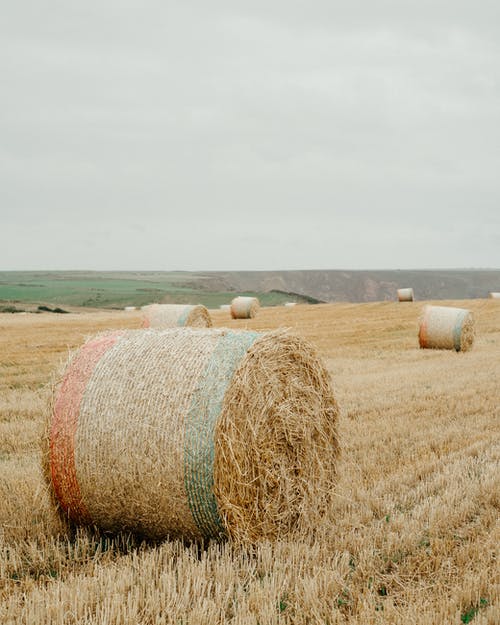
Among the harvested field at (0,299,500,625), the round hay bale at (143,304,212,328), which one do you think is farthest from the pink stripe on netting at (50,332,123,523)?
the round hay bale at (143,304,212,328)

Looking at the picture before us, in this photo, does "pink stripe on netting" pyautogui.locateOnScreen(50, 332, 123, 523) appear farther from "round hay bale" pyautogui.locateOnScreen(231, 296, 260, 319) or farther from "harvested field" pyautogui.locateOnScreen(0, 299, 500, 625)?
"round hay bale" pyautogui.locateOnScreen(231, 296, 260, 319)

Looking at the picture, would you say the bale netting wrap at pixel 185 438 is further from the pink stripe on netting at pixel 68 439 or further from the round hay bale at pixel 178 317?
the round hay bale at pixel 178 317

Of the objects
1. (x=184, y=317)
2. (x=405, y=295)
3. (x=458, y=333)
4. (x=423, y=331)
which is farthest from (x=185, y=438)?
(x=405, y=295)

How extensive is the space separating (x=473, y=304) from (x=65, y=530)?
94.4ft

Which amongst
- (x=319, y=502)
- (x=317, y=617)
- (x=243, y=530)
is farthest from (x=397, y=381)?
(x=317, y=617)

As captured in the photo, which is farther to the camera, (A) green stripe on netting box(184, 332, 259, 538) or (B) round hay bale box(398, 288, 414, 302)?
(B) round hay bale box(398, 288, 414, 302)

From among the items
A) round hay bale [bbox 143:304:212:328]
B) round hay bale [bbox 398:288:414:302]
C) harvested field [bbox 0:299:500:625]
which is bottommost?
harvested field [bbox 0:299:500:625]

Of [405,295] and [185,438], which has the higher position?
[405,295]

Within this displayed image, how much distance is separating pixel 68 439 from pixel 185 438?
88cm

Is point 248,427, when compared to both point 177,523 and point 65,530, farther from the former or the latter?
point 65,530

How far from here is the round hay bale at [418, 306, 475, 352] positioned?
15.8 m

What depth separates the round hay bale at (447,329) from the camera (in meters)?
15.8

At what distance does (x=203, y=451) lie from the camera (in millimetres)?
4109

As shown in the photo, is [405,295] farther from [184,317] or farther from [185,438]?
[185,438]
